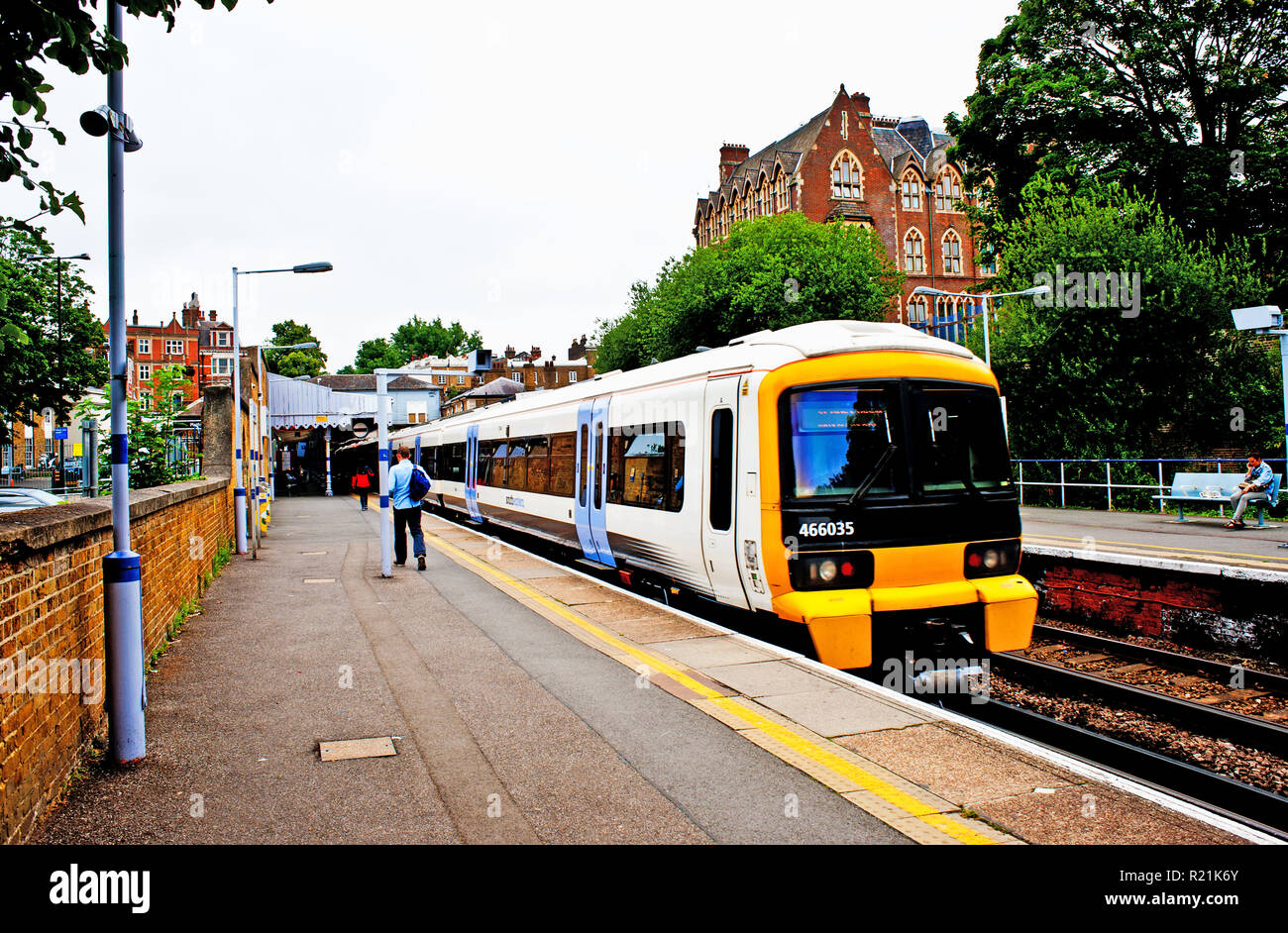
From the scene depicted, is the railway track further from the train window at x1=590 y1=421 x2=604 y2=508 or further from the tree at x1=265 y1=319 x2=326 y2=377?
the tree at x1=265 y1=319 x2=326 y2=377

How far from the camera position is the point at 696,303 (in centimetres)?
4022

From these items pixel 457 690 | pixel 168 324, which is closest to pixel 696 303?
pixel 457 690

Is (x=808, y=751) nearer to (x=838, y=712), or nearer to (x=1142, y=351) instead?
(x=838, y=712)

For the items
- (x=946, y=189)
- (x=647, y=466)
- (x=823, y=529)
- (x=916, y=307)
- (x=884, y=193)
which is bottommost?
(x=823, y=529)

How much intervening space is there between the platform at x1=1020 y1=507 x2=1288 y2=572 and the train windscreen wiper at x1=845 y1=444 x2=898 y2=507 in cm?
544

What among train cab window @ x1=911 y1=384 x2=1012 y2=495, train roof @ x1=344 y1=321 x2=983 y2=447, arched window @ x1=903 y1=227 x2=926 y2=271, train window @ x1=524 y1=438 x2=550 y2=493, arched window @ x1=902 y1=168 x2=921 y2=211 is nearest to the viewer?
train cab window @ x1=911 y1=384 x2=1012 y2=495

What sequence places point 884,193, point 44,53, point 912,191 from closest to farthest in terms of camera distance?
point 44,53, point 884,193, point 912,191

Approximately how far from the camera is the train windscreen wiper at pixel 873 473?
7336mm

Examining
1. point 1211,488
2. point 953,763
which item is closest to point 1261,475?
point 1211,488

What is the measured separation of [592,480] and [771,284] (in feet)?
92.0

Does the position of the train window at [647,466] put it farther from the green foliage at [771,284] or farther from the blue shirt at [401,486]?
the green foliage at [771,284]

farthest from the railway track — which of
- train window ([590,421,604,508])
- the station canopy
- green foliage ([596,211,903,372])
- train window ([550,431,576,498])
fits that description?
the station canopy

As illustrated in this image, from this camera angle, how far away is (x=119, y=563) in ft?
16.4

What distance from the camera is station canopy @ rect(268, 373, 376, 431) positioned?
46.2 m
